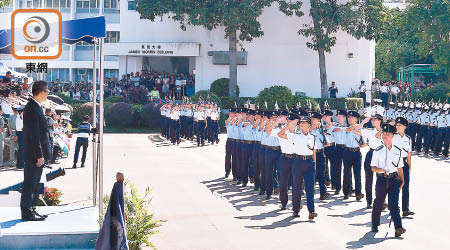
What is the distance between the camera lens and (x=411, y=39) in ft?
233

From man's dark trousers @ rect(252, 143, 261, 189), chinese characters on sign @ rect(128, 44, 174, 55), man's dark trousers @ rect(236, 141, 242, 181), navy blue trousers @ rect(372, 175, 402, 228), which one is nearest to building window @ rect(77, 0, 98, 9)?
chinese characters on sign @ rect(128, 44, 174, 55)

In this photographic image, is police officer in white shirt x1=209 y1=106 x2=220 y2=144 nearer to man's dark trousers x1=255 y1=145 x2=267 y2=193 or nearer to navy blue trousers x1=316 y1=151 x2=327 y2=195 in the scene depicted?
man's dark trousers x1=255 y1=145 x2=267 y2=193

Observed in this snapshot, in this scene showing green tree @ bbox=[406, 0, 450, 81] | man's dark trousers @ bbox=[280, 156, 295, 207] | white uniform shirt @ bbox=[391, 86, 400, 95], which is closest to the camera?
man's dark trousers @ bbox=[280, 156, 295, 207]

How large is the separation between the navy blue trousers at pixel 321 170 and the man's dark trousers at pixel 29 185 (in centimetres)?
757

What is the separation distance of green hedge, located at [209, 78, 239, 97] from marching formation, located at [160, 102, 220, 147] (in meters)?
12.4

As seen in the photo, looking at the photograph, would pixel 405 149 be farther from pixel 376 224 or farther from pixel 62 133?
pixel 62 133

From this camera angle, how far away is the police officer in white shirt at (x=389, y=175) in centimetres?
1275

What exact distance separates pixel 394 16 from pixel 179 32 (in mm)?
17723

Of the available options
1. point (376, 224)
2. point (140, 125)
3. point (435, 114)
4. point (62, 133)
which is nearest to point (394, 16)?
point (140, 125)

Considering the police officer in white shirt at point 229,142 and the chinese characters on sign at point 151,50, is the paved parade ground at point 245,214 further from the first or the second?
the chinese characters on sign at point 151,50

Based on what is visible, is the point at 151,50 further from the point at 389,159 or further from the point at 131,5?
the point at 389,159

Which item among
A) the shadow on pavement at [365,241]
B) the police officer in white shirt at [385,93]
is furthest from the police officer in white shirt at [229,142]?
the police officer in white shirt at [385,93]

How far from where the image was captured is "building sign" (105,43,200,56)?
162ft

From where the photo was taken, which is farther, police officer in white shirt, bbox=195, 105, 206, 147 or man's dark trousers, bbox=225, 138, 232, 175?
police officer in white shirt, bbox=195, 105, 206, 147
